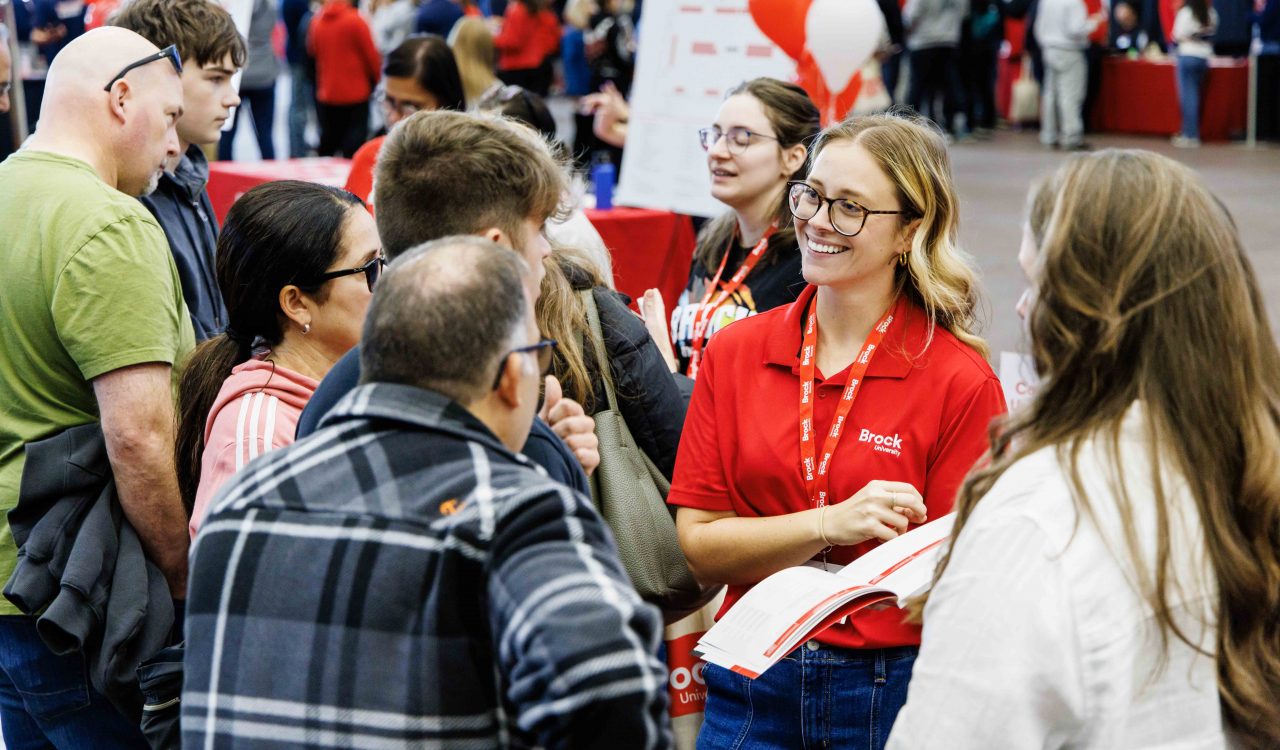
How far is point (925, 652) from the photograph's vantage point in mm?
1418

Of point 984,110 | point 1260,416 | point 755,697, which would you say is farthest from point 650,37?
point 984,110

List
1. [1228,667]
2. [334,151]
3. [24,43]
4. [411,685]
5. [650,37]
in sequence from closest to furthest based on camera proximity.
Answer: [411,685], [1228,667], [650,37], [334,151], [24,43]

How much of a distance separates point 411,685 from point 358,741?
9 centimetres

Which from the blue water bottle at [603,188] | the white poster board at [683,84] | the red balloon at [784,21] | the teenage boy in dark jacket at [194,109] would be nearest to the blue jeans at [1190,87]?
the white poster board at [683,84]

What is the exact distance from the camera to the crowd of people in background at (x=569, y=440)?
1311 millimetres

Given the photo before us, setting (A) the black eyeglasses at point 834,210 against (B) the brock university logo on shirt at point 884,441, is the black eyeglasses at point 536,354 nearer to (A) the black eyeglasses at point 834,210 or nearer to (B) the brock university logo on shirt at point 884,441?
(B) the brock university logo on shirt at point 884,441

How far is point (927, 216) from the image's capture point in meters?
2.35

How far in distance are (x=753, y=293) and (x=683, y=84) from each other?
2.70 m

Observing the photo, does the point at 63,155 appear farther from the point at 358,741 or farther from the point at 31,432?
the point at 358,741

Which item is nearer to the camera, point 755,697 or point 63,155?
point 755,697

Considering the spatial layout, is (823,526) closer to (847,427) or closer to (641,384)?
(847,427)

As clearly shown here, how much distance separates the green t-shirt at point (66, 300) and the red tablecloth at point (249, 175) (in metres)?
3.73

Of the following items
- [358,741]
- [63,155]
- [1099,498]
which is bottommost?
[358,741]

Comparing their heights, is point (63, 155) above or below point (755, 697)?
above
